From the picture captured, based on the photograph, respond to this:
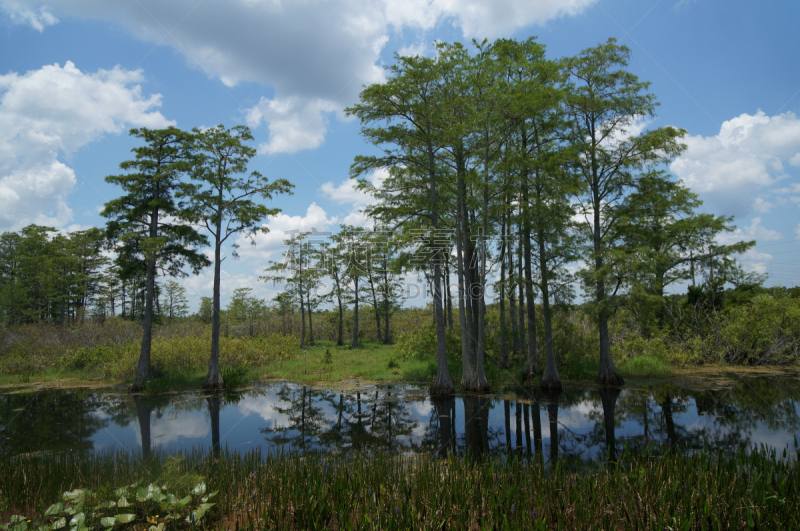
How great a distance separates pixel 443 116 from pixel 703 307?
2048cm

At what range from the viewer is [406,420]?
1210 cm

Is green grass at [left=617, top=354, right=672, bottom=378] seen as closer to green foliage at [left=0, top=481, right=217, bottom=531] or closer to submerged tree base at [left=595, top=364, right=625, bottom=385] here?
submerged tree base at [left=595, top=364, right=625, bottom=385]

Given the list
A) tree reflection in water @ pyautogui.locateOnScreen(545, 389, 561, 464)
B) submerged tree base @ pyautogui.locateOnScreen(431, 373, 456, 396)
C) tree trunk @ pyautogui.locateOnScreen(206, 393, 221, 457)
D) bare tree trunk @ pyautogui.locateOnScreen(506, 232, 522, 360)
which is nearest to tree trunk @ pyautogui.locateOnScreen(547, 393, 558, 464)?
tree reflection in water @ pyautogui.locateOnScreen(545, 389, 561, 464)

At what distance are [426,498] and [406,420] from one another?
24.2ft

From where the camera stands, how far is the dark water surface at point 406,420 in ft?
31.4

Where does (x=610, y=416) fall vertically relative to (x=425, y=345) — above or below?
below

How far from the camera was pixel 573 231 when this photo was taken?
18.2 meters

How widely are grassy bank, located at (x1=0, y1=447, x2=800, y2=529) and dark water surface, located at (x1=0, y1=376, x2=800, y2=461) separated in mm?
2139

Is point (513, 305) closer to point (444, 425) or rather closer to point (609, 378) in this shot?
point (609, 378)

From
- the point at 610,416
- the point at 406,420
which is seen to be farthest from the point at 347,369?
the point at 610,416

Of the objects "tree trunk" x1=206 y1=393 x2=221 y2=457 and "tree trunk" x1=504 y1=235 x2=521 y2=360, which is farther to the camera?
"tree trunk" x1=504 y1=235 x2=521 y2=360

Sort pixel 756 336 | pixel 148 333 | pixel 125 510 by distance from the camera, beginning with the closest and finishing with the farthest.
→ pixel 125 510 < pixel 148 333 < pixel 756 336

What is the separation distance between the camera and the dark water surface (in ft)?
31.4

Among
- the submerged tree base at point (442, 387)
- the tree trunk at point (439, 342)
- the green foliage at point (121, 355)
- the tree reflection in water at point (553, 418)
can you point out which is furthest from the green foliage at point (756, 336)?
the green foliage at point (121, 355)
